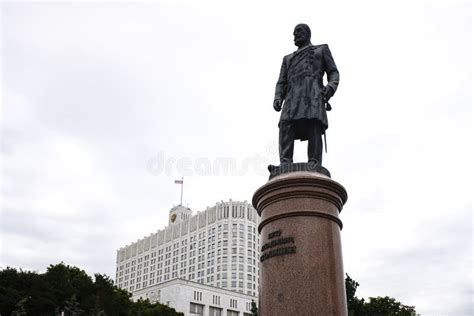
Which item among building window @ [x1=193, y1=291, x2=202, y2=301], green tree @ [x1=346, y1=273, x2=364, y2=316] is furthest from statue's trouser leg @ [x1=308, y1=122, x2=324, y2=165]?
building window @ [x1=193, y1=291, x2=202, y2=301]

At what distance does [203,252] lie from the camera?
14250cm

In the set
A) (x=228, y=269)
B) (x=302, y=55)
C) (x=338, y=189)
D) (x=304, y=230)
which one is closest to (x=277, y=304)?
(x=304, y=230)

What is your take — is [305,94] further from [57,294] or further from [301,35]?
[57,294]

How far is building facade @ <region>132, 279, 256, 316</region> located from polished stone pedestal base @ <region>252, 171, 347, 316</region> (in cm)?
7486

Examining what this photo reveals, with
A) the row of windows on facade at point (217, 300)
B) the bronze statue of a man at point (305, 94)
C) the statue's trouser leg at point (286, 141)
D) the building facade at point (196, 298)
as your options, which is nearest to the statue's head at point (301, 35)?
the bronze statue of a man at point (305, 94)

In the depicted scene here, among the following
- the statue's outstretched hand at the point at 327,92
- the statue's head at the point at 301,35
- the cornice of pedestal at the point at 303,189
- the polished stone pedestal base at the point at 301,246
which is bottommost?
the polished stone pedestal base at the point at 301,246

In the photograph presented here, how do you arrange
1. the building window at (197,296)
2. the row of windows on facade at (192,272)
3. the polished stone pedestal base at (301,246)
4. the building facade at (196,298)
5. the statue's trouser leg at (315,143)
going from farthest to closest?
the row of windows on facade at (192,272) → the building window at (197,296) → the building facade at (196,298) → the statue's trouser leg at (315,143) → the polished stone pedestal base at (301,246)

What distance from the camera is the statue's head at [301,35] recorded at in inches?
456

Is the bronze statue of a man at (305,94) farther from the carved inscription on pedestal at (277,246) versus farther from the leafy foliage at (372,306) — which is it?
the leafy foliage at (372,306)

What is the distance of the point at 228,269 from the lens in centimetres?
13400

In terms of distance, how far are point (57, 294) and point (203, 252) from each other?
340 ft

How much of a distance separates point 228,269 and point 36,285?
97.3 m

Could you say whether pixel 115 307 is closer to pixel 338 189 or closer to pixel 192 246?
pixel 338 189

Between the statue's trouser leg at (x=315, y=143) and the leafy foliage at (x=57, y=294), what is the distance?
25638 millimetres
